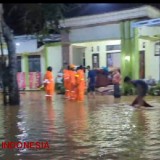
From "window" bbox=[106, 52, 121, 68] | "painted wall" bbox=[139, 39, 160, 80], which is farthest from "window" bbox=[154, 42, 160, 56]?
"window" bbox=[106, 52, 121, 68]

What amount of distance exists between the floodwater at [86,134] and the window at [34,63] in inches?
631

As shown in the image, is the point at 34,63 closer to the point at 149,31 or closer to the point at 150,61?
the point at 150,61

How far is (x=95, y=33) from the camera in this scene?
21828 millimetres

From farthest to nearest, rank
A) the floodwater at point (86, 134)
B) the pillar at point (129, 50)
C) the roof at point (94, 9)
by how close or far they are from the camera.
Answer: the roof at point (94, 9), the pillar at point (129, 50), the floodwater at point (86, 134)

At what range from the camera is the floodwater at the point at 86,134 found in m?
5.87

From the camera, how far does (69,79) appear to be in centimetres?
1698

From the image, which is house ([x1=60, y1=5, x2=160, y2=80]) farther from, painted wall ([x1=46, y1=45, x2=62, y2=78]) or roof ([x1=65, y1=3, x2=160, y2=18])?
painted wall ([x1=46, y1=45, x2=62, y2=78])

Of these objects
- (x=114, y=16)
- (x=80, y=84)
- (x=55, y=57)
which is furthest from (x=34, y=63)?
(x=80, y=84)

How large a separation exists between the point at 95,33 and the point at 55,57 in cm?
424

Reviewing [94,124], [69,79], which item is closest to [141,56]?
[69,79]

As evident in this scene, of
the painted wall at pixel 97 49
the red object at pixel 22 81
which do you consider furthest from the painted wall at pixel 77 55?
the red object at pixel 22 81

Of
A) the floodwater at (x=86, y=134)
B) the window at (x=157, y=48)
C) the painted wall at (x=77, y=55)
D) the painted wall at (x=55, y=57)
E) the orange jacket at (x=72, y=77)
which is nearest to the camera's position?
the floodwater at (x=86, y=134)

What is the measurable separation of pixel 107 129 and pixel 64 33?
52.0ft

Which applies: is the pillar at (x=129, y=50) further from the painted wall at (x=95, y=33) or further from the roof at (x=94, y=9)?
the roof at (x=94, y=9)
